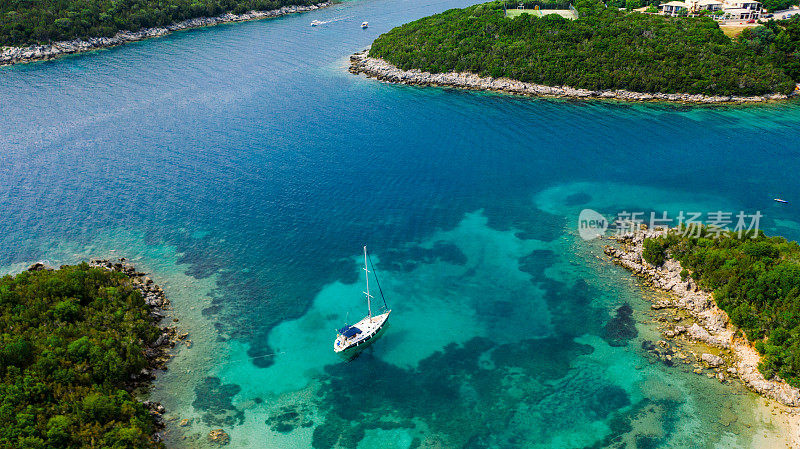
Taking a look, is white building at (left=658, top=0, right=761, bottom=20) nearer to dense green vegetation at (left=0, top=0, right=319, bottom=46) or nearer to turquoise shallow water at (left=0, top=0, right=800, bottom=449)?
turquoise shallow water at (left=0, top=0, right=800, bottom=449)

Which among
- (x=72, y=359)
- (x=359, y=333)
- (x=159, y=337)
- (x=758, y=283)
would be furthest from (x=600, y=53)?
(x=72, y=359)

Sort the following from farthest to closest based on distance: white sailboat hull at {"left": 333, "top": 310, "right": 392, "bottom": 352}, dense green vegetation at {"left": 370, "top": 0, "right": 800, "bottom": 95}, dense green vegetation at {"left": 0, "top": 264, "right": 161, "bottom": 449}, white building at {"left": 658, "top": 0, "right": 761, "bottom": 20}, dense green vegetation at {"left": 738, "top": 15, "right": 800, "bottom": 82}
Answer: white building at {"left": 658, "top": 0, "right": 761, "bottom": 20} < dense green vegetation at {"left": 738, "top": 15, "right": 800, "bottom": 82} < dense green vegetation at {"left": 370, "top": 0, "right": 800, "bottom": 95} < white sailboat hull at {"left": 333, "top": 310, "right": 392, "bottom": 352} < dense green vegetation at {"left": 0, "top": 264, "right": 161, "bottom": 449}

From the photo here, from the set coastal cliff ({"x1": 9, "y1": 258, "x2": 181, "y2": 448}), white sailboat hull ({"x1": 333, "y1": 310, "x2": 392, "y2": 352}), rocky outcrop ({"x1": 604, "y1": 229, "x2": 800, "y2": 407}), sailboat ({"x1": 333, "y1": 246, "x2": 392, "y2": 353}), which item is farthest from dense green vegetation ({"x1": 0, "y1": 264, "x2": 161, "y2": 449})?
rocky outcrop ({"x1": 604, "y1": 229, "x2": 800, "y2": 407})

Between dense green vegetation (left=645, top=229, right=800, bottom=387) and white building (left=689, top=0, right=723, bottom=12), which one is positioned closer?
dense green vegetation (left=645, top=229, right=800, bottom=387)

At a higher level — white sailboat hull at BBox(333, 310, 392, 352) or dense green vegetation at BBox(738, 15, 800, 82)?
dense green vegetation at BBox(738, 15, 800, 82)

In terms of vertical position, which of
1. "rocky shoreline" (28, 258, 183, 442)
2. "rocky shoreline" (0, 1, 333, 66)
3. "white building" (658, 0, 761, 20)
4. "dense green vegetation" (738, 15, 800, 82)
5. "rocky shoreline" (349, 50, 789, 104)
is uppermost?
"white building" (658, 0, 761, 20)

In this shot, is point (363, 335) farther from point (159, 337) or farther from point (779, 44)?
point (779, 44)
